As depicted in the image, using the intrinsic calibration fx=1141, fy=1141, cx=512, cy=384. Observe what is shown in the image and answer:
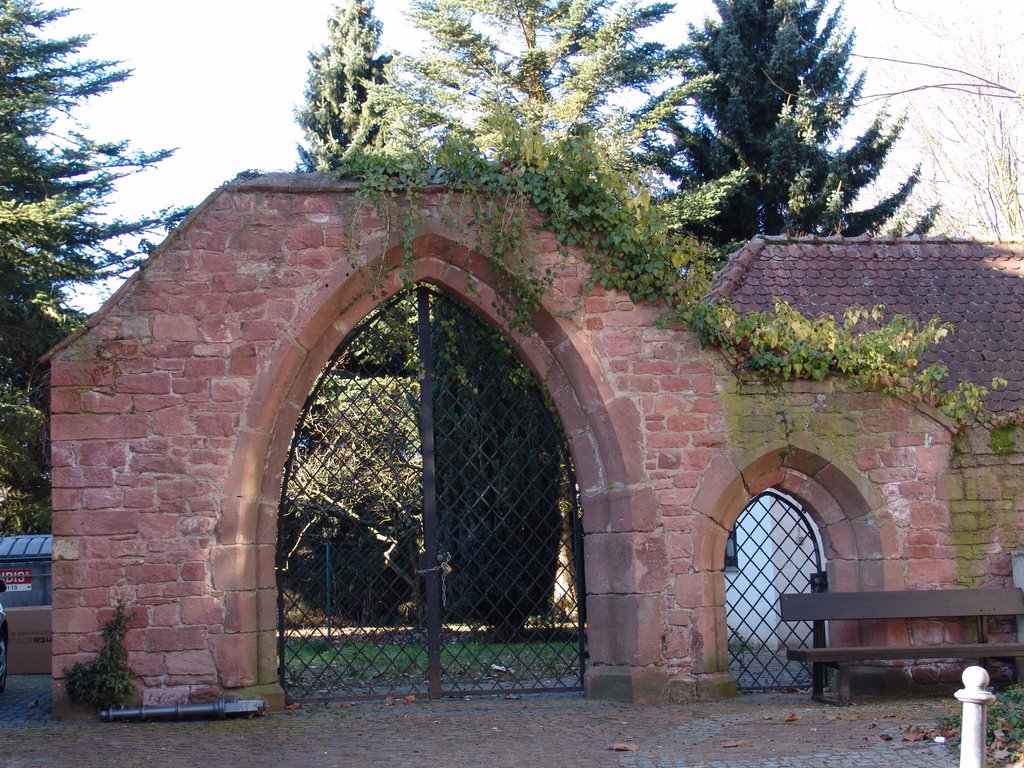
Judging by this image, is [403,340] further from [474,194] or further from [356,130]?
[356,130]

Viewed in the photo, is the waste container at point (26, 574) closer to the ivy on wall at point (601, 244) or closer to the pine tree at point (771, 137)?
the ivy on wall at point (601, 244)

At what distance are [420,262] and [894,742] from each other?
4.90m

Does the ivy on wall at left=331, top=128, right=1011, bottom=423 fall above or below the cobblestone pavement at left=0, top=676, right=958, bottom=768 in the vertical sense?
above

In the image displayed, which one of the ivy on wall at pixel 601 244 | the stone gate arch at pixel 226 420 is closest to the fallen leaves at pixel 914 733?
the stone gate arch at pixel 226 420

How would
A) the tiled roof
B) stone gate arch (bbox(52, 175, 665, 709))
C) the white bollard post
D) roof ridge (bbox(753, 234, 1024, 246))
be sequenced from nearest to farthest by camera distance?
the white bollard post → stone gate arch (bbox(52, 175, 665, 709)) → the tiled roof → roof ridge (bbox(753, 234, 1024, 246))

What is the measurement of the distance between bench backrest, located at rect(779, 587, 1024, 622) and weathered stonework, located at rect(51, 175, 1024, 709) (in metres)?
0.22

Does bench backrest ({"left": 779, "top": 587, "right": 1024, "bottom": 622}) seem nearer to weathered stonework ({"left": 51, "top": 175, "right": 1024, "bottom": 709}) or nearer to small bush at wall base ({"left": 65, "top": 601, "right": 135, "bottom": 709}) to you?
weathered stonework ({"left": 51, "top": 175, "right": 1024, "bottom": 709})

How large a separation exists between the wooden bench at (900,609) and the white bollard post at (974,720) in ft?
14.9

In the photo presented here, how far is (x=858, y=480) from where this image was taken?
8.84m

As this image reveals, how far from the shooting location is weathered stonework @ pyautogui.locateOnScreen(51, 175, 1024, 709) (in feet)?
26.7

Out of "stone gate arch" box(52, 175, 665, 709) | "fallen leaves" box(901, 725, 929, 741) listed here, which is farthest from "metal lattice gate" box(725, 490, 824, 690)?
"fallen leaves" box(901, 725, 929, 741)

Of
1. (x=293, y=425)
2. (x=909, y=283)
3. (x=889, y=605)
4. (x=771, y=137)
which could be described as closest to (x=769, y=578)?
(x=909, y=283)

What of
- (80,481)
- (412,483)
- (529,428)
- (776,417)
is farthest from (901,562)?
(80,481)

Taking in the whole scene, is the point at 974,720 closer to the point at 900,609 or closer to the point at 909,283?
the point at 900,609
